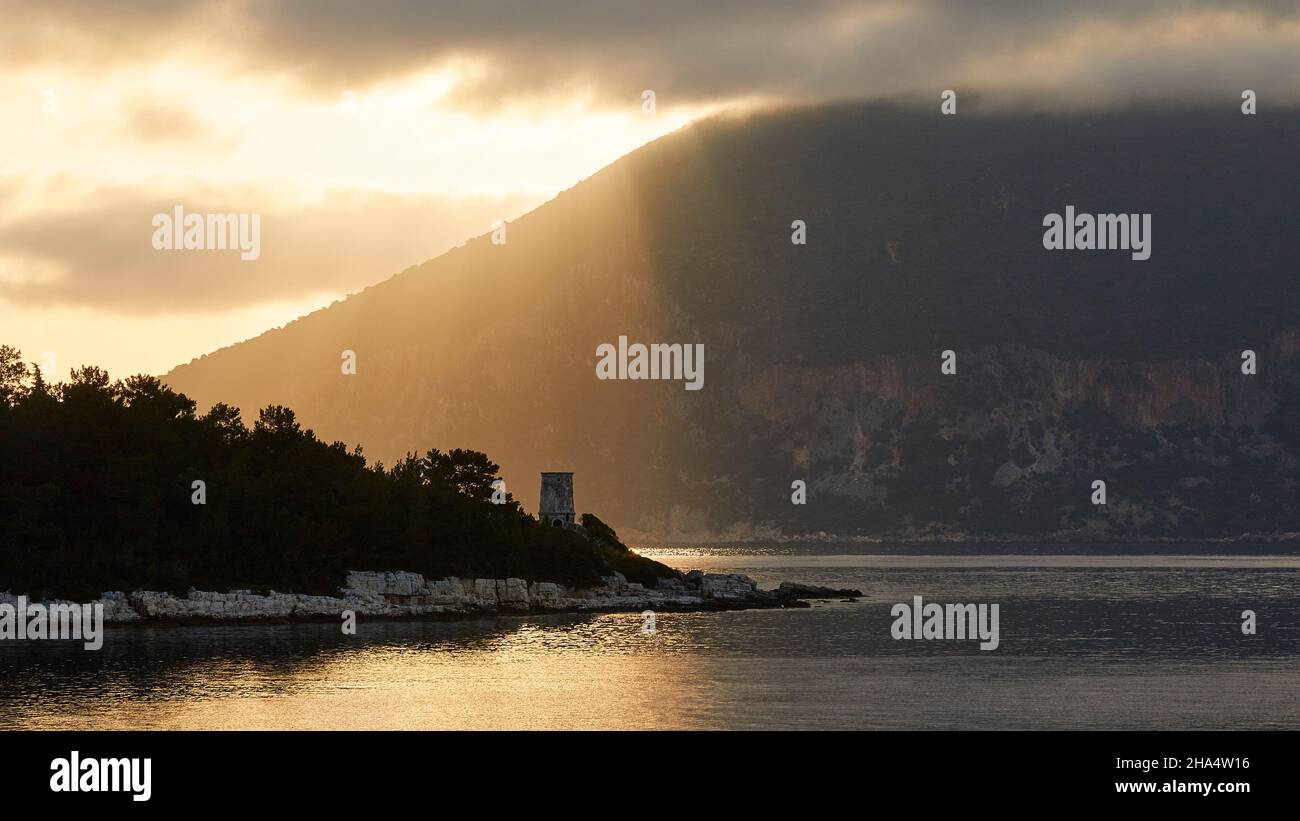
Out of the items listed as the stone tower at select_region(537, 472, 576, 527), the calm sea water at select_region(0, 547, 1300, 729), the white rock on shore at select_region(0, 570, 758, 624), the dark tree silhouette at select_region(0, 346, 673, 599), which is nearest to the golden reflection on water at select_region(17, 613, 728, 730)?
the calm sea water at select_region(0, 547, 1300, 729)

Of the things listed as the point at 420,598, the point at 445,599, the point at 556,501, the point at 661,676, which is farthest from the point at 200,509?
the point at 661,676

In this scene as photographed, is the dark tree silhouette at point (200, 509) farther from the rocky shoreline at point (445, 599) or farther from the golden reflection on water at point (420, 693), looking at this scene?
the golden reflection on water at point (420, 693)

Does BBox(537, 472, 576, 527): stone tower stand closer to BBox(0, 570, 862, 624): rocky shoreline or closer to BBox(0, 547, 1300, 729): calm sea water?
BBox(0, 570, 862, 624): rocky shoreline

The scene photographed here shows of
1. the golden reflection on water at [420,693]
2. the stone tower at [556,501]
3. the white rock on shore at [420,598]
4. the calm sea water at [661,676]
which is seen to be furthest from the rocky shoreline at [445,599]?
the golden reflection on water at [420,693]

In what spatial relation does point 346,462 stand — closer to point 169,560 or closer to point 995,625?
point 169,560
